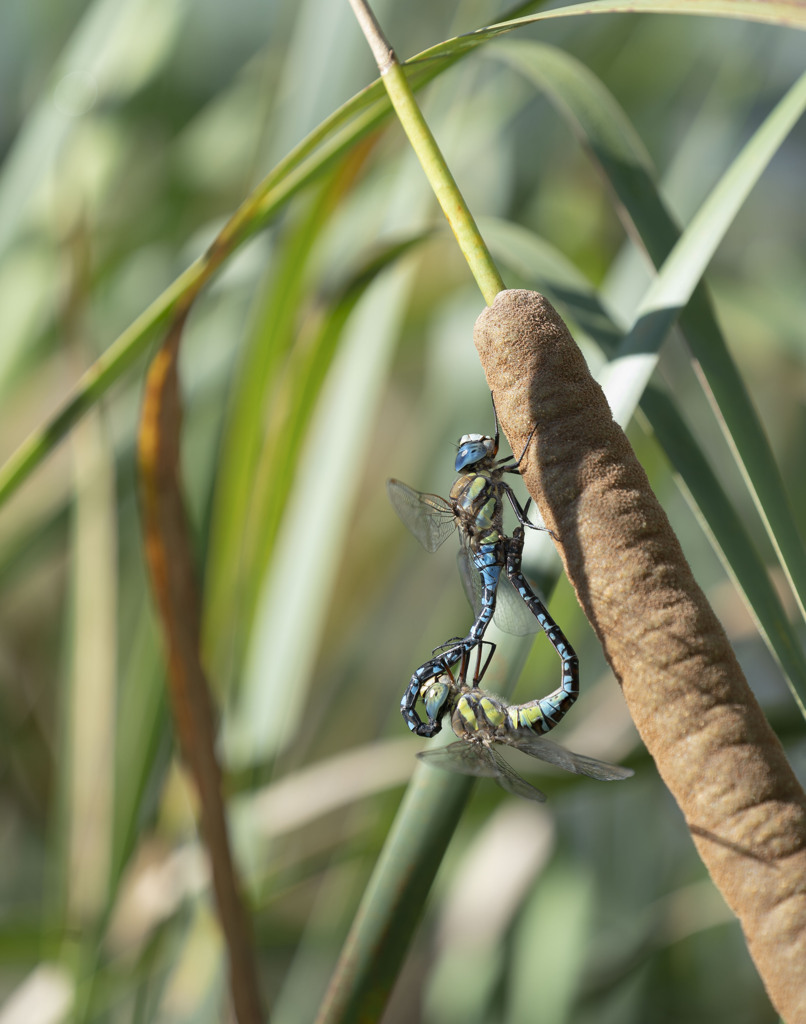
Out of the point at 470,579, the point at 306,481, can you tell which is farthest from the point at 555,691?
the point at 306,481

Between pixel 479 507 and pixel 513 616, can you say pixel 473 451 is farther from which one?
pixel 513 616

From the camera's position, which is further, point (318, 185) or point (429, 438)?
point (429, 438)

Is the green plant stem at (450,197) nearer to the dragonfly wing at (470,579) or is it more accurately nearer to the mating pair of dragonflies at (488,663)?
the mating pair of dragonflies at (488,663)

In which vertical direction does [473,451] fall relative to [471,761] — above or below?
above

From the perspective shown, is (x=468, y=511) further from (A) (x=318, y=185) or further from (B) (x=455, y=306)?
(B) (x=455, y=306)

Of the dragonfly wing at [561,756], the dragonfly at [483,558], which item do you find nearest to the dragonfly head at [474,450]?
the dragonfly at [483,558]

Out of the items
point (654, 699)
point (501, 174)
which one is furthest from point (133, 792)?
point (501, 174)

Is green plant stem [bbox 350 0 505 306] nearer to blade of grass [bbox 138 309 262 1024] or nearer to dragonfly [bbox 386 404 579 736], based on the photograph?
dragonfly [bbox 386 404 579 736]
